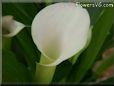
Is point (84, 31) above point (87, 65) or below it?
above

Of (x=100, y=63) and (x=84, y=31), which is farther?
(x=100, y=63)

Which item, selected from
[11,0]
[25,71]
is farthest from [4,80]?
[11,0]

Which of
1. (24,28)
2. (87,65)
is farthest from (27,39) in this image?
(87,65)

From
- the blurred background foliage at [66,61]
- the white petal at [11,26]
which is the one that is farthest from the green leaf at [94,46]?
the white petal at [11,26]

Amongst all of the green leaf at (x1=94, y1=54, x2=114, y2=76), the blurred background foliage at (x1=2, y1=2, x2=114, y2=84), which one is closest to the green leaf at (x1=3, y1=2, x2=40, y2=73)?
the blurred background foliage at (x1=2, y1=2, x2=114, y2=84)

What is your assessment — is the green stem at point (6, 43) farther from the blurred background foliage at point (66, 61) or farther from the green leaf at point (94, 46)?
the green leaf at point (94, 46)

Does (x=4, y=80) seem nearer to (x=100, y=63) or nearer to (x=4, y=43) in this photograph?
(x=4, y=43)
